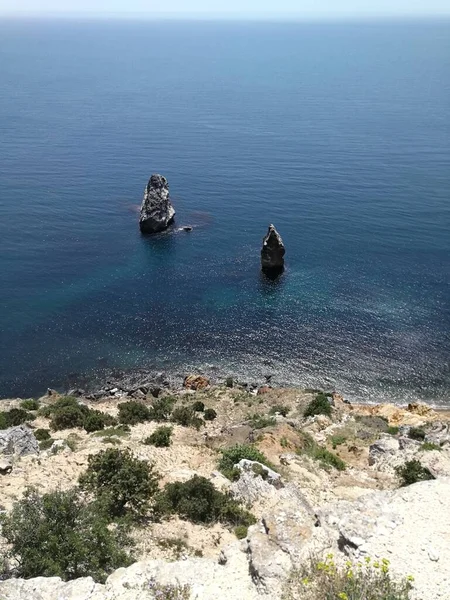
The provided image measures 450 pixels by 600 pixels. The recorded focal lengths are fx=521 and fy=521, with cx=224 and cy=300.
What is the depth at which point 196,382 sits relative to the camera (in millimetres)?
67438

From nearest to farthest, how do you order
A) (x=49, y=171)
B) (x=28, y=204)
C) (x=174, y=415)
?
1. (x=174, y=415)
2. (x=28, y=204)
3. (x=49, y=171)

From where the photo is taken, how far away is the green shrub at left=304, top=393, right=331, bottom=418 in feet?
181

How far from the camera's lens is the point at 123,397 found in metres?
65.1

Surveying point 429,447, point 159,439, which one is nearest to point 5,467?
point 159,439

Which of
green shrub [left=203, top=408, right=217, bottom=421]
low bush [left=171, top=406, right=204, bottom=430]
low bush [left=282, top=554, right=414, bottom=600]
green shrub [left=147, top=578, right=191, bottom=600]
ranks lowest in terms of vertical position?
green shrub [left=203, top=408, right=217, bottom=421]

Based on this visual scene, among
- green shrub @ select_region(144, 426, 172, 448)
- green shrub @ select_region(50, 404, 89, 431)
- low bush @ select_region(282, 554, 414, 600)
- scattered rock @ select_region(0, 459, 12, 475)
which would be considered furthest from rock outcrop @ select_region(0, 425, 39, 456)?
low bush @ select_region(282, 554, 414, 600)

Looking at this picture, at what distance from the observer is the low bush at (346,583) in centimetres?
2022

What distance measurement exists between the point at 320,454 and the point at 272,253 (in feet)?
177

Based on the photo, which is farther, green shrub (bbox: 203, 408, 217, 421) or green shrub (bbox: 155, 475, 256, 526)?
green shrub (bbox: 203, 408, 217, 421)

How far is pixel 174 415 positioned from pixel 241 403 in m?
11.7

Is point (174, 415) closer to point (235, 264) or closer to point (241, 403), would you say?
point (241, 403)

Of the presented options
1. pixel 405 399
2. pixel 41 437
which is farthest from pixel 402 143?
pixel 41 437

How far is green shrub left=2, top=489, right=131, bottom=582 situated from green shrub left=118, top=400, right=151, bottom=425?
21.2 m

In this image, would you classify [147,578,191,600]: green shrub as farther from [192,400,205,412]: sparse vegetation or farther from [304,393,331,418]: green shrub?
[192,400,205,412]: sparse vegetation
